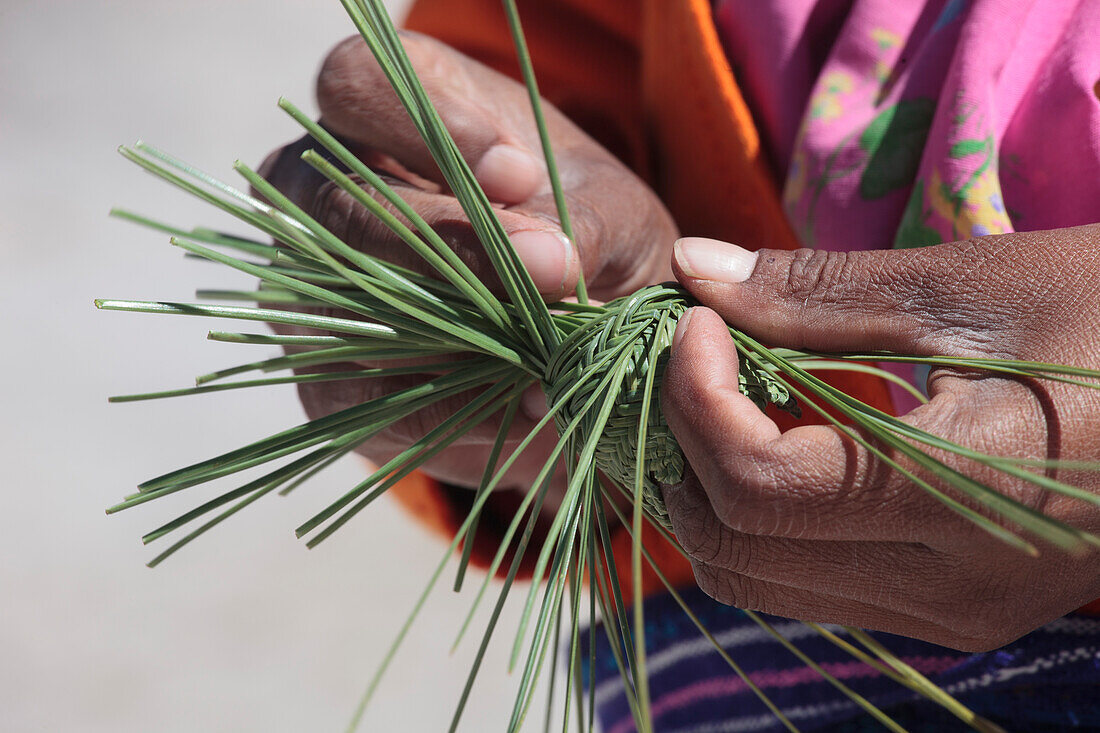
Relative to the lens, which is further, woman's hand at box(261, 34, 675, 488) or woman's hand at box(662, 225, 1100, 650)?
woman's hand at box(261, 34, 675, 488)

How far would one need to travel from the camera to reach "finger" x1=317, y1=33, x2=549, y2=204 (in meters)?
0.38

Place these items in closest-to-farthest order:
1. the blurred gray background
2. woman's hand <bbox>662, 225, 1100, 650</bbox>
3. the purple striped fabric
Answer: woman's hand <bbox>662, 225, 1100, 650</bbox>
the purple striped fabric
the blurred gray background

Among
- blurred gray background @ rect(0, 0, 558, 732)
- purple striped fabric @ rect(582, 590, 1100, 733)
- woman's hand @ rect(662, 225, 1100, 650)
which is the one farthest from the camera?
blurred gray background @ rect(0, 0, 558, 732)

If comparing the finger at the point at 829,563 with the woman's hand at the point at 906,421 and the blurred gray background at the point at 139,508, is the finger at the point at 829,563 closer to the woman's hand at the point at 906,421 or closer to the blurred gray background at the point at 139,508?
the woman's hand at the point at 906,421

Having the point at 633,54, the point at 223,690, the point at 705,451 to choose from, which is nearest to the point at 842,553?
the point at 705,451

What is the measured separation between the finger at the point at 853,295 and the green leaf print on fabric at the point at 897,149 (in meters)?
0.12

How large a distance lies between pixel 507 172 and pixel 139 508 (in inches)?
40.7

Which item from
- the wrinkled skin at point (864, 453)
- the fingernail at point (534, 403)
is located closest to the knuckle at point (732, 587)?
the wrinkled skin at point (864, 453)

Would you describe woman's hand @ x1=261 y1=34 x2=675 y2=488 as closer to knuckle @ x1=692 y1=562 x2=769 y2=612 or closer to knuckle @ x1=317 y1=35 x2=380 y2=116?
knuckle @ x1=317 y1=35 x2=380 y2=116

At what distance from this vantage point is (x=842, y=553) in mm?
257

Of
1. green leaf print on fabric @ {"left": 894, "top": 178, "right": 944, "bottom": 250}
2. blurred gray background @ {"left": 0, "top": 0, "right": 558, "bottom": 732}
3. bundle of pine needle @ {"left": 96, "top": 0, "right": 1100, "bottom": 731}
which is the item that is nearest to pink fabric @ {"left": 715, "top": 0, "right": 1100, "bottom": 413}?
green leaf print on fabric @ {"left": 894, "top": 178, "right": 944, "bottom": 250}

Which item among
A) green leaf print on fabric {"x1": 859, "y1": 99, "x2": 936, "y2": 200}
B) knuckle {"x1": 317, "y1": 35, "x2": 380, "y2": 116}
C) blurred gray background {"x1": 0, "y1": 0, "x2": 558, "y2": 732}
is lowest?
blurred gray background {"x1": 0, "y1": 0, "x2": 558, "y2": 732}

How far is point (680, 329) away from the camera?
0.27m

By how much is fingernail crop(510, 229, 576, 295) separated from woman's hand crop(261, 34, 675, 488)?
0.02 m
